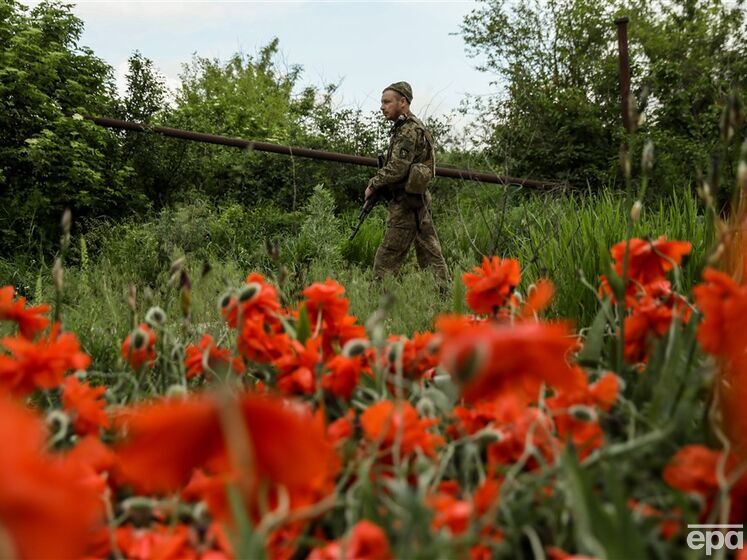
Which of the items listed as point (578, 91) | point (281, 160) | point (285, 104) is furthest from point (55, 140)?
point (285, 104)

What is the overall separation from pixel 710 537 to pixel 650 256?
0.47 meters

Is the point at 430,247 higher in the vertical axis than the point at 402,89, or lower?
lower

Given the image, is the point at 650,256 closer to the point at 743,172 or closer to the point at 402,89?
the point at 743,172

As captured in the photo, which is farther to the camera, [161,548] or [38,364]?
[38,364]

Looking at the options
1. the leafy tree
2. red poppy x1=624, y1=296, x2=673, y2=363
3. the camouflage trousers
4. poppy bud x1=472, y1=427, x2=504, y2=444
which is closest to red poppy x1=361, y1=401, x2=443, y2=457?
poppy bud x1=472, y1=427, x2=504, y2=444

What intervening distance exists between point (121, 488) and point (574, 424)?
475 mm

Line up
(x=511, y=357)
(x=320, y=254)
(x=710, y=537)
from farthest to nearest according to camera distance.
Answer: (x=320, y=254), (x=710, y=537), (x=511, y=357)

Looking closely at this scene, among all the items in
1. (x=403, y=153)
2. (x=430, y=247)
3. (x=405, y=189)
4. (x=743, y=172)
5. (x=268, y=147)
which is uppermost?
(x=268, y=147)

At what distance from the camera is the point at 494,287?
3.55ft

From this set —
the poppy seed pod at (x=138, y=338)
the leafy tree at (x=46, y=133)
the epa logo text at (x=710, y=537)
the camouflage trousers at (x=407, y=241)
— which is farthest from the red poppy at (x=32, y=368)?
the leafy tree at (x=46, y=133)

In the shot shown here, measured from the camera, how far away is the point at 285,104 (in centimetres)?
1689

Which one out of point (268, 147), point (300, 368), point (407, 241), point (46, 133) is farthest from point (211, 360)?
point (268, 147)

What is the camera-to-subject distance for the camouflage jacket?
5.62 metres

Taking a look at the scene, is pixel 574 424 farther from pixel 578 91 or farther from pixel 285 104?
pixel 285 104
